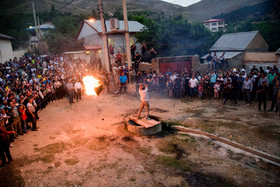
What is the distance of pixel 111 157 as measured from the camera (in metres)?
7.65

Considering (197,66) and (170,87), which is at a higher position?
(197,66)

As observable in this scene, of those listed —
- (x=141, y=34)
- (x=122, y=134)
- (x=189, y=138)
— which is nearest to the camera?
(x=189, y=138)

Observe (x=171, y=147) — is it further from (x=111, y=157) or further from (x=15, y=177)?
(x=15, y=177)

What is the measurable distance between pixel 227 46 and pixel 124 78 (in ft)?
56.9

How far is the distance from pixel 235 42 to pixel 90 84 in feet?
64.5

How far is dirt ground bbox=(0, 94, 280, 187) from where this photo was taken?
6.41 meters

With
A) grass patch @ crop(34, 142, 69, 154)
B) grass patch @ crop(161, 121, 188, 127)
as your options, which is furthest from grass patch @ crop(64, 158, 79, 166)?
grass patch @ crop(161, 121, 188, 127)

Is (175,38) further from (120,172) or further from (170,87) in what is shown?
(120,172)

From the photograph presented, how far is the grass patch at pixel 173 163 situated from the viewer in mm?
6890

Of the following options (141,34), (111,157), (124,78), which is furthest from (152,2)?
(111,157)

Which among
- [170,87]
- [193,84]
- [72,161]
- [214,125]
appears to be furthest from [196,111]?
[72,161]

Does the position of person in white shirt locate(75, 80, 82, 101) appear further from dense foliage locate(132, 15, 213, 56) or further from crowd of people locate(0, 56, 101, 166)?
dense foliage locate(132, 15, 213, 56)

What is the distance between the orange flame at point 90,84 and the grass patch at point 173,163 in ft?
34.3

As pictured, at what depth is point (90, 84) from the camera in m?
17.8
